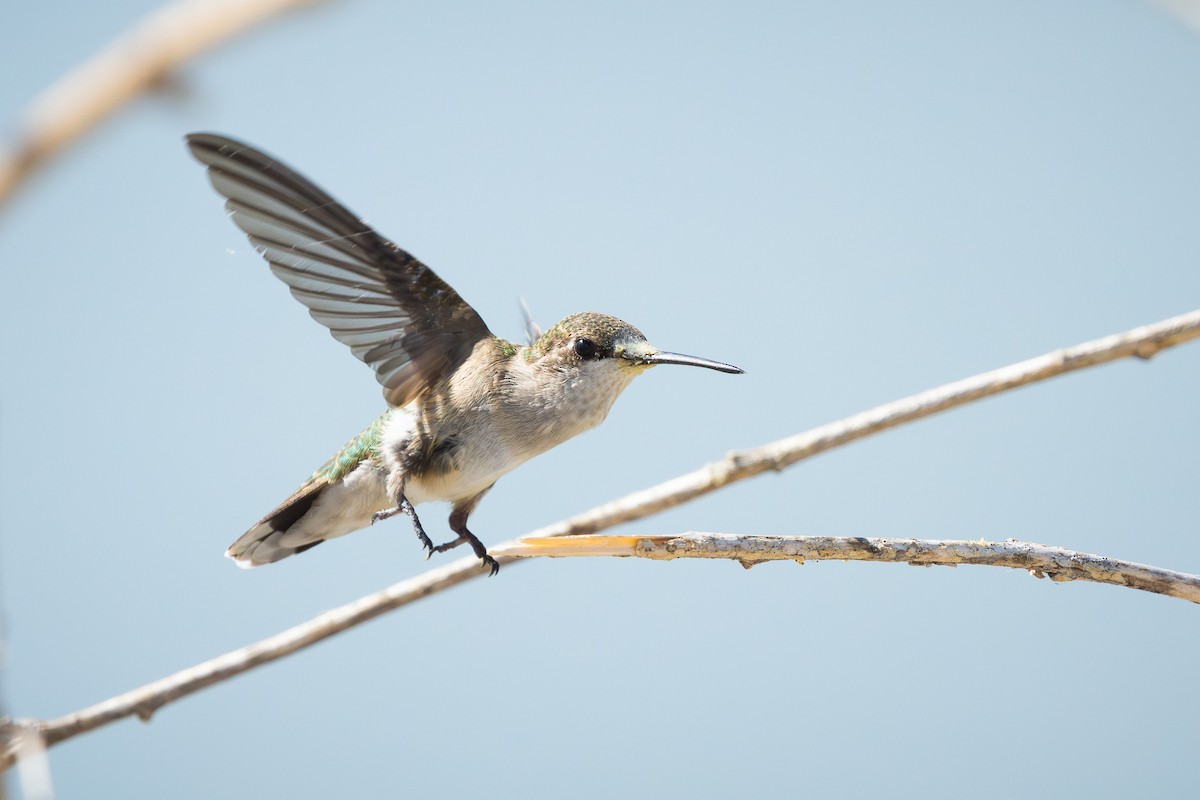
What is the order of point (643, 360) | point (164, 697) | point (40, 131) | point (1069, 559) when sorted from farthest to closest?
1. point (643, 360)
2. point (164, 697)
3. point (1069, 559)
4. point (40, 131)

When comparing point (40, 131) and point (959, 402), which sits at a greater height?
point (40, 131)

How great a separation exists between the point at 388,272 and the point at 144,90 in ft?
6.49

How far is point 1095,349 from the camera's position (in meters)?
2.39

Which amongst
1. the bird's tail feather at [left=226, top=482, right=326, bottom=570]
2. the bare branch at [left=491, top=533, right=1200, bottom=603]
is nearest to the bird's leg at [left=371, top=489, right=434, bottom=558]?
the bird's tail feather at [left=226, top=482, right=326, bottom=570]

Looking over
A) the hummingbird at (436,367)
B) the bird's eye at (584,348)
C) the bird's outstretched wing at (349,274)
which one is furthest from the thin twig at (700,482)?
the bird's outstretched wing at (349,274)

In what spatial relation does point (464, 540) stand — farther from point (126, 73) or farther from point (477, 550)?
point (126, 73)

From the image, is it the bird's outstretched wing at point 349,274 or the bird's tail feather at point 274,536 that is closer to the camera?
the bird's outstretched wing at point 349,274

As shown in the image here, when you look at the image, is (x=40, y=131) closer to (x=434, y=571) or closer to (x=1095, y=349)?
(x=434, y=571)

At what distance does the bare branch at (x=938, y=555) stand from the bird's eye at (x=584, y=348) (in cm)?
83

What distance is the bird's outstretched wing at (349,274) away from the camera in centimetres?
233

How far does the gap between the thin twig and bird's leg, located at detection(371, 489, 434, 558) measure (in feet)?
0.31

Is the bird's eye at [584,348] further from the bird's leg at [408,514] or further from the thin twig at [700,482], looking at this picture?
the bird's leg at [408,514]

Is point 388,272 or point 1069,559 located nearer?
point 1069,559

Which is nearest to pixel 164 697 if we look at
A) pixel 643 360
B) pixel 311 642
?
pixel 311 642
